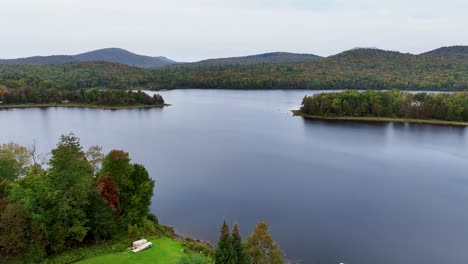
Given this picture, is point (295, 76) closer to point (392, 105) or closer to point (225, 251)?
point (392, 105)

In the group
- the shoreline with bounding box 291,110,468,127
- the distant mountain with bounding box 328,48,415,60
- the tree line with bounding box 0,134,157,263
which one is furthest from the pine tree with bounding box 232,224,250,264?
the distant mountain with bounding box 328,48,415,60

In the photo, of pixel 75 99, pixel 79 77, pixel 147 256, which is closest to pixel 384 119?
pixel 147 256

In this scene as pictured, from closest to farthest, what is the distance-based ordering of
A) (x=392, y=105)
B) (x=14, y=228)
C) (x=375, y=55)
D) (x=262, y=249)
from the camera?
1. (x=262, y=249)
2. (x=14, y=228)
3. (x=392, y=105)
4. (x=375, y=55)

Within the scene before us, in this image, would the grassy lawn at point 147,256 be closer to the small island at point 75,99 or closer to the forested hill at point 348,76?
the small island at point 75,99

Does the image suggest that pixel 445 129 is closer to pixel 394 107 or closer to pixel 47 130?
pixel 394 107

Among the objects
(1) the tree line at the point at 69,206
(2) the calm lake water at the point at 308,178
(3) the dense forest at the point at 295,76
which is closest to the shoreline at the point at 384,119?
(2) the calm lake water at the point at 308,178

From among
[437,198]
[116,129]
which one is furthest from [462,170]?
[116,129]
